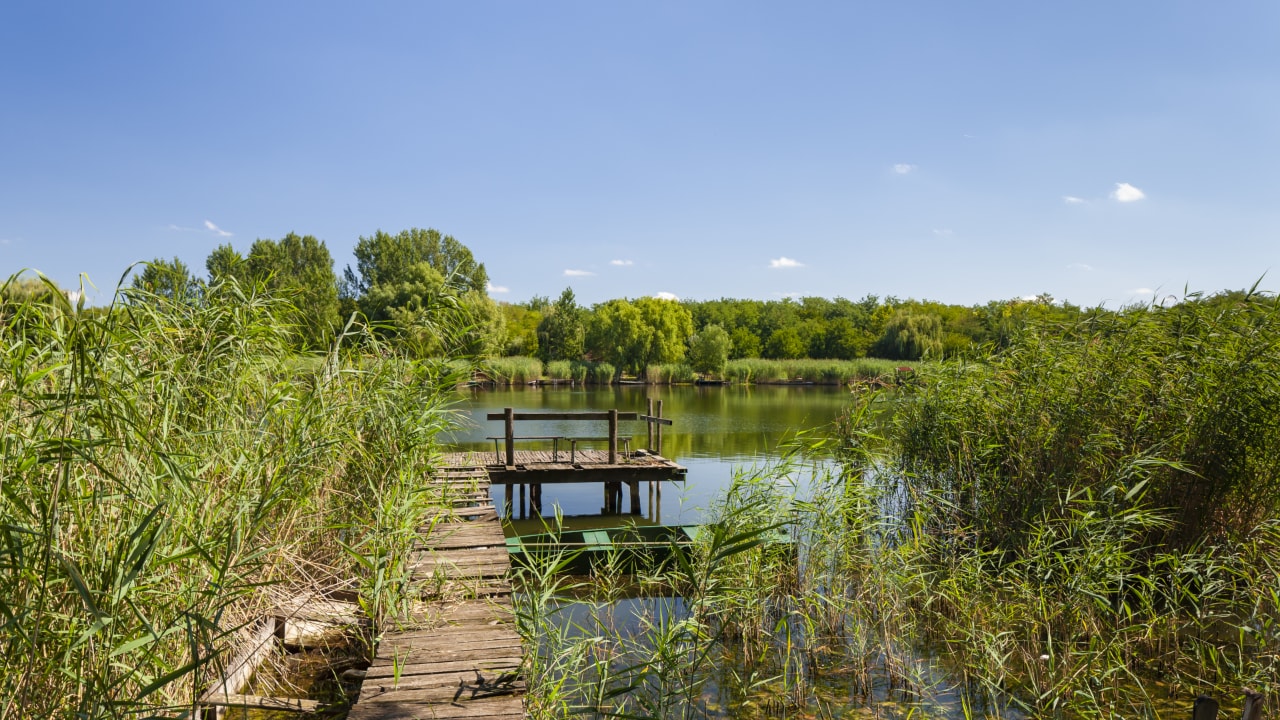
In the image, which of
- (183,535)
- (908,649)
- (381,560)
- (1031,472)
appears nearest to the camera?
(183,535)

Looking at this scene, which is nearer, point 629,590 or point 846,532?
point 846,532

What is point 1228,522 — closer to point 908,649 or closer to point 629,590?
point 908,649

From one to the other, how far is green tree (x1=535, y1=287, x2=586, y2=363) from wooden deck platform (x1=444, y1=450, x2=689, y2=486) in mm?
34506

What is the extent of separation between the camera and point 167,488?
10.1ft

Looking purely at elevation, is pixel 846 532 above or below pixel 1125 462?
below

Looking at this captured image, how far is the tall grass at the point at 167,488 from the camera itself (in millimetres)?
2328

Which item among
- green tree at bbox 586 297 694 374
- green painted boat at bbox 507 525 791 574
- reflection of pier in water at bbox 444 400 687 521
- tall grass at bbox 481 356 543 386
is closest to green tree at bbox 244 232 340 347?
tall grass at bbox 481 356 543 386

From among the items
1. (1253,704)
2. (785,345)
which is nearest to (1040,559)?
(1253,704)

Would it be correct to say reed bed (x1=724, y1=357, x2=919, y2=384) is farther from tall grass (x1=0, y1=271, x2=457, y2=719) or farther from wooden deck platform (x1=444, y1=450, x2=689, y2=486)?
tall grass (x1=0, y1=271, x2=457, y2=719)

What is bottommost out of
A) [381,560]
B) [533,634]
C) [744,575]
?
[744,575]

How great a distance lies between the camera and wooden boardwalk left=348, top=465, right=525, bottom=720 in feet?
10.8

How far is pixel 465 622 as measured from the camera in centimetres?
425

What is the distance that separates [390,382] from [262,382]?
3.96 ft

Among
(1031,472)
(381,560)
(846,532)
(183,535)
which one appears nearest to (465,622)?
(381,560)
